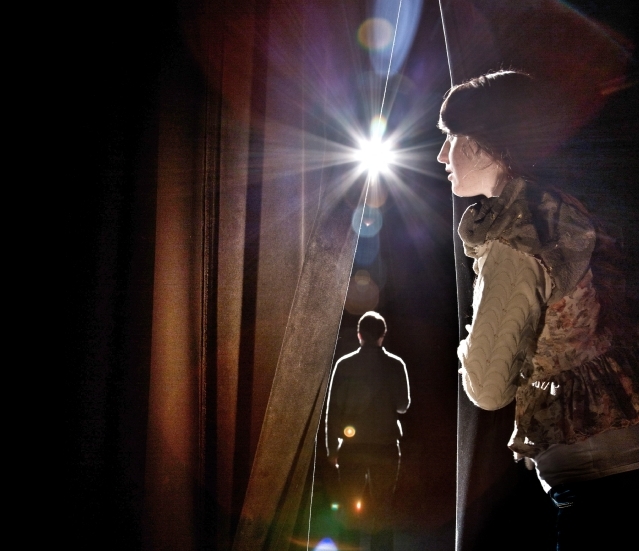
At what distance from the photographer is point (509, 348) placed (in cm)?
70

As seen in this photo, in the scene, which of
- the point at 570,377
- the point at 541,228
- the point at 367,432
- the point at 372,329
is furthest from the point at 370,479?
the point at 541,228

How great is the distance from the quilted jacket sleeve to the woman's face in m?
0.19

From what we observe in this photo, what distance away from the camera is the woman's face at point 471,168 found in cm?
88

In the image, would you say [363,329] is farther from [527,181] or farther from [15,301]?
[15,301]

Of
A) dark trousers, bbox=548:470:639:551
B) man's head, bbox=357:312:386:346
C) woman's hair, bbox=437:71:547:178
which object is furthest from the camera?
man's head, bbox=357:312:386:346

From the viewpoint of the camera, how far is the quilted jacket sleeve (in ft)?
2.30

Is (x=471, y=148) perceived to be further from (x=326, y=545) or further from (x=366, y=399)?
(x=326, y=545)

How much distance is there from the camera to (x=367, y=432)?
7.82 feet

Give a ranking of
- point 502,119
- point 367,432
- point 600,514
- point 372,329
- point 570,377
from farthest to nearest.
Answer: point 372,329, point 367,432, point 502,119, point 570,377, point 600,514

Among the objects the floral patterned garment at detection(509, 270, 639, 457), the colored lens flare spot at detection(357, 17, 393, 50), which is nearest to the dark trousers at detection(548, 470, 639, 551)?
the floral patterned garment at detection(509, 270, 639, 457)

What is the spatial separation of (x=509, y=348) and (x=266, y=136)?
545 mm

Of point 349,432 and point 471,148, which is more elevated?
point 349,432

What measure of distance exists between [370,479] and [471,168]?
6.32 feet

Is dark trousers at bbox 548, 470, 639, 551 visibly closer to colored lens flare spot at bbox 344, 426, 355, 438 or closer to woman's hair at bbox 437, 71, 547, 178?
woman's hair at bbox 437, 71, 547, 178
